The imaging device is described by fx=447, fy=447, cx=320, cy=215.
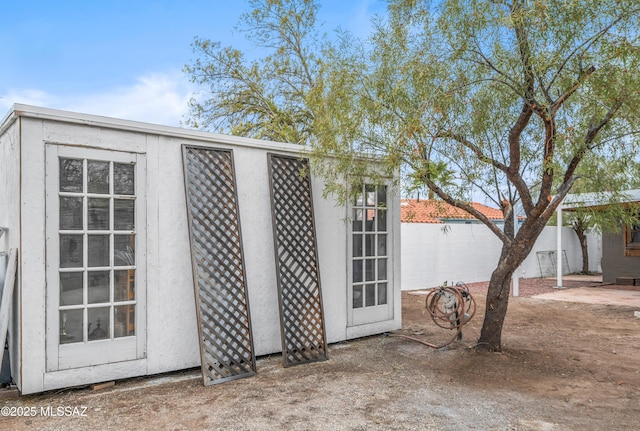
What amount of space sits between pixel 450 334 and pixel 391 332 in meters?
0.88

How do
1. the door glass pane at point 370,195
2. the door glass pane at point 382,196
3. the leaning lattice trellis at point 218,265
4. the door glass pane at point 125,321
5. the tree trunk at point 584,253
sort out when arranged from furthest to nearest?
1. the tree trunk at point 584,253
2. the door glass pane at point 382,196
3. the door glass pane at point 370,195
4. the leaning lattice trellis at point 218,265
5. the door glass pane at point 125,321

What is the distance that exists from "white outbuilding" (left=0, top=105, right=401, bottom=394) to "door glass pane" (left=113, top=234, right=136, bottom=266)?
1 centimetres

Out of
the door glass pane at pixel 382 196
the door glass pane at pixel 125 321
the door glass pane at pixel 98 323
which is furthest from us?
the door glass pane at pixel 382 196

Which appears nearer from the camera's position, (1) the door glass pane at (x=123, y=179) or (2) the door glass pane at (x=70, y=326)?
(2) the door glass pane at (x=70, y=326)

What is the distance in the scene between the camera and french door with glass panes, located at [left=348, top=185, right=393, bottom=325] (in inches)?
245

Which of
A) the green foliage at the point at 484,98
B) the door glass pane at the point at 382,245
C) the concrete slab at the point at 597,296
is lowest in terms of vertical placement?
the concrete slab at the point at 597,296

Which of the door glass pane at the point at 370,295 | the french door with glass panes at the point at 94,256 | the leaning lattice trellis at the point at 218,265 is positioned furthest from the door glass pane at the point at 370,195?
the french door with glass panes at the point at 94,256

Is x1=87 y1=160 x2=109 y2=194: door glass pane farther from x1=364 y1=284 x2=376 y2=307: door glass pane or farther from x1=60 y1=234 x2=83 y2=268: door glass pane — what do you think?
x1=364 y1=284 x2=376 y2=307: door glass pane

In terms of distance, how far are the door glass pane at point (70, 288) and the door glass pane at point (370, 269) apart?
361 centimetres

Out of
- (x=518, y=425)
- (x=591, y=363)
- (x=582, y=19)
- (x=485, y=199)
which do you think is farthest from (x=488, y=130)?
(x=518, y=425)

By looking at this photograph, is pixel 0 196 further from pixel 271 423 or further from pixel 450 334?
pixel 450 334

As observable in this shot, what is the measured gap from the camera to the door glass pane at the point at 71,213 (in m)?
4.21

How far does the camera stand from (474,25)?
4363 mm

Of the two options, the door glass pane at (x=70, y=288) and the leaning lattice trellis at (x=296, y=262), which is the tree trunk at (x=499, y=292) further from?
the door glass pane at (x=70, y=288)
